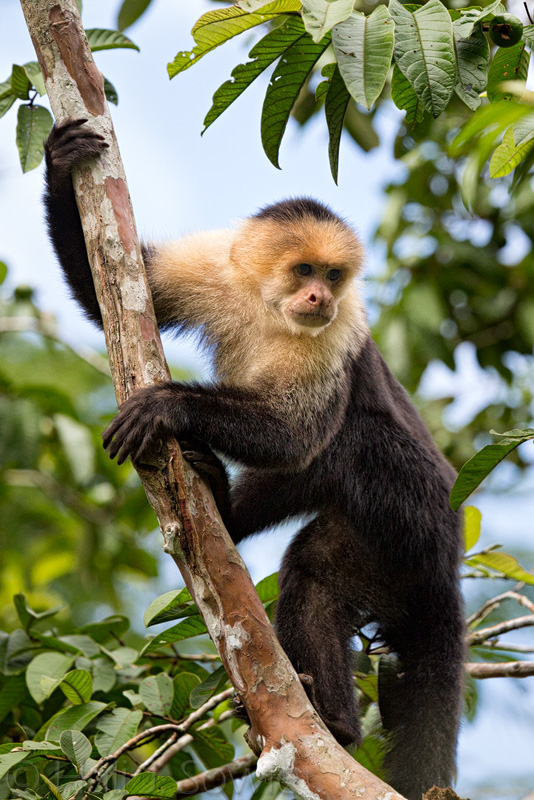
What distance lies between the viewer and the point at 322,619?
3.02 metres

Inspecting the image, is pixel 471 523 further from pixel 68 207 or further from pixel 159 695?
pixel 68 207

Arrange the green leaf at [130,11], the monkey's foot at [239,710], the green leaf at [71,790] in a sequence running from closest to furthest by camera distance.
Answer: the green leaf at [71,790], the monkey's foot at [239,710], the green leaf at [130,11]

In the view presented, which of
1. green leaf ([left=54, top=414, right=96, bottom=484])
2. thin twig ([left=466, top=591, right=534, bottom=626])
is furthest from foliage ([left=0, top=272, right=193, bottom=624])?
thin twig ([left=466, top=591, right=534, bottom=626])

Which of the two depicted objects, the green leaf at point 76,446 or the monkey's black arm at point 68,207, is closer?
the monkey's black arm at point 68,207

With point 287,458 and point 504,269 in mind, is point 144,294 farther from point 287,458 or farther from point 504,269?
point 504,269

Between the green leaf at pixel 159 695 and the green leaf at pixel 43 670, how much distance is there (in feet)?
0.98

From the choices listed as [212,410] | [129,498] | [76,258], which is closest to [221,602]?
[212,410]

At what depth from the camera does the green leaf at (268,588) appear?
3.09 metres

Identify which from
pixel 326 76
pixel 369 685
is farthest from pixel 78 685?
pixel 326 76

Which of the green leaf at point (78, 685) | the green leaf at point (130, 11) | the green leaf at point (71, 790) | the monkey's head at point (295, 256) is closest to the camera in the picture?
the green leaf at point (71, 790)

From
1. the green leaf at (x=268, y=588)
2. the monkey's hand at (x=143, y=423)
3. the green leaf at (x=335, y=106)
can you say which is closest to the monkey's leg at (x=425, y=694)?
the green leaf at (x=268, y=588)

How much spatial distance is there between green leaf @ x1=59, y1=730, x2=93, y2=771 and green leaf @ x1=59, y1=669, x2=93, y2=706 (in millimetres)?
356

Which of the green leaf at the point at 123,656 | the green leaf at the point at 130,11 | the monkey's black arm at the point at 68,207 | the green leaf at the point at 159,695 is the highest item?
the green leaf at the point at 130,11

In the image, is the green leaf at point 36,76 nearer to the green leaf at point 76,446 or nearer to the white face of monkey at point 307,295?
the white face of monkey at point 307,295
